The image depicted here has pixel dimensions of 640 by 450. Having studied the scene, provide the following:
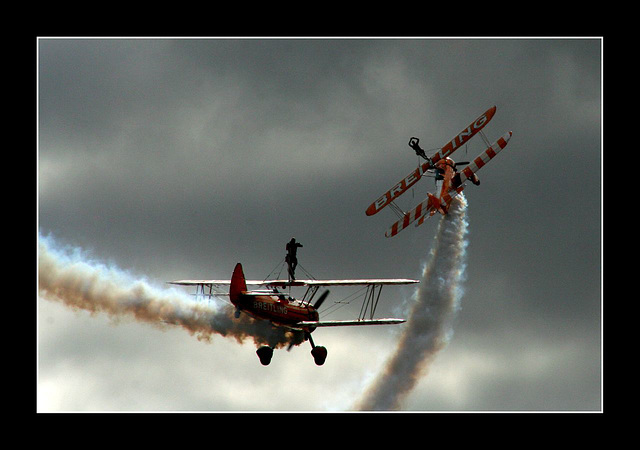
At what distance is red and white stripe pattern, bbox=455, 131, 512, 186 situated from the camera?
290 ft

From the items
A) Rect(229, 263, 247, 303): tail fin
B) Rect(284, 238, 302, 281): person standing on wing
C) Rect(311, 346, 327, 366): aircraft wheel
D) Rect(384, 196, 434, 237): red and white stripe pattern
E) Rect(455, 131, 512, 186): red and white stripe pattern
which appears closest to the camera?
Rect(229, 263, 247, 303): tail fin

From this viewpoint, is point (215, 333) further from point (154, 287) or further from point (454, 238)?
point (454, 238)

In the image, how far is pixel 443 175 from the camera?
293 ft

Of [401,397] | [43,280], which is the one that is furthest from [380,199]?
[43,280]

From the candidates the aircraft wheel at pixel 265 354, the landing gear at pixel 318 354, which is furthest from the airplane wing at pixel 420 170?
the aircraft wheel at pixel 265 354

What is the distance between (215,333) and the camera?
85.2 m

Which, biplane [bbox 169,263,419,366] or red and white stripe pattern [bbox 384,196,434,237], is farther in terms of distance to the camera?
red and white stripe pattern [bbox 384,196,434,237]

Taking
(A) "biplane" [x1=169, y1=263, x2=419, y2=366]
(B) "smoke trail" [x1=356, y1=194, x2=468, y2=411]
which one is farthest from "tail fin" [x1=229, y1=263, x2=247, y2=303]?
(B) "smoke trail" [x1=356, y1=194, x2=468, y2=411]

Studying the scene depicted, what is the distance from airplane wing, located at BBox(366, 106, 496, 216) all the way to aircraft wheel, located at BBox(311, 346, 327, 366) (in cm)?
1292

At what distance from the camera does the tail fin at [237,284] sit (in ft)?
265

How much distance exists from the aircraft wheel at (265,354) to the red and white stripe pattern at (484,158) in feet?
51.3

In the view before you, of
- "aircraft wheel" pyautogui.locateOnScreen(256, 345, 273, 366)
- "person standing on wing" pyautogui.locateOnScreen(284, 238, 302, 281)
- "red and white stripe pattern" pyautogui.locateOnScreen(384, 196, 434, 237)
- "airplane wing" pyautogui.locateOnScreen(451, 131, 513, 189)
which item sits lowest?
"aircraft wheel" pyautogui.locateOnScreen(256, 345, 273, 366)

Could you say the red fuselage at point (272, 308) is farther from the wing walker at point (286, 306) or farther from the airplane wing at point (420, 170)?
the airplane wing at point (420, 170)

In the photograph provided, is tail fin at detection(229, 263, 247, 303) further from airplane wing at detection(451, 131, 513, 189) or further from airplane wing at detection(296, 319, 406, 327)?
airplane wing at detection(451, 131, 513, 189)
